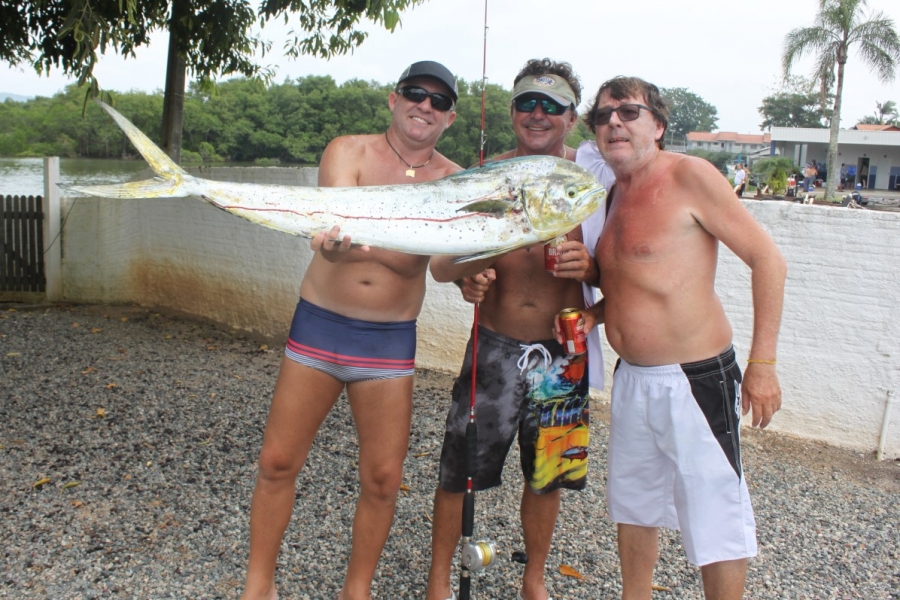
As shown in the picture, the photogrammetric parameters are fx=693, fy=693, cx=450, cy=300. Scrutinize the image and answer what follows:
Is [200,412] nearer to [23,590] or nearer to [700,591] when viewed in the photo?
[23,590]

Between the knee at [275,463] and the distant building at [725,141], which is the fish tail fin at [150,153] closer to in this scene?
the knee at [275,463]

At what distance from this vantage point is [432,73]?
2707 mm

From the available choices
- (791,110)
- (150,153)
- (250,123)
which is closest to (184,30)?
(250,123)

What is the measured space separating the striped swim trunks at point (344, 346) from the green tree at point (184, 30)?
372cm

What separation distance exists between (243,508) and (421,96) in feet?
8.11

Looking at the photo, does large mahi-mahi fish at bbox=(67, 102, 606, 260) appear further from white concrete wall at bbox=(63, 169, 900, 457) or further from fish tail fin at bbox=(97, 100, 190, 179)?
white concrete wall at bbox=(63, 169, 900, 457)

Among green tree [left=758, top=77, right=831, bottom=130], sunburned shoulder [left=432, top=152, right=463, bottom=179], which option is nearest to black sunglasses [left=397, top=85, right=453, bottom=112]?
sunburned shoulder [left=432, top=152, right=463, bottom=179]

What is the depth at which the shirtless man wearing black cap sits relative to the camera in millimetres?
2715

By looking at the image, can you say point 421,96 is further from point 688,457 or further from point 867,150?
point 867,150

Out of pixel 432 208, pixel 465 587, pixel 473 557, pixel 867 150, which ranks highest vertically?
pixel 867 150

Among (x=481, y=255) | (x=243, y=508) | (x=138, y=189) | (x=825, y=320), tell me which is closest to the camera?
(x=138, y=189)

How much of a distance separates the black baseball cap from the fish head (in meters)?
0.62

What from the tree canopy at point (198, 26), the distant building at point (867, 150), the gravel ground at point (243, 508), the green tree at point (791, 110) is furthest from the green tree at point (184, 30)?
the green tree at point (791, 110)

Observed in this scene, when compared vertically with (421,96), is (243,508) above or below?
below
